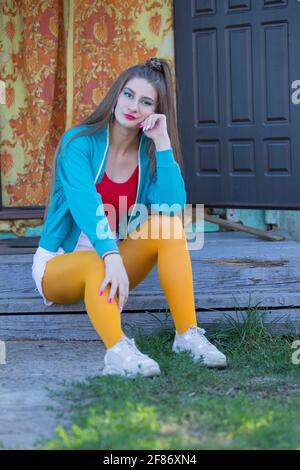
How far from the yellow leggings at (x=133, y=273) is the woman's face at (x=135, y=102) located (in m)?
0.40

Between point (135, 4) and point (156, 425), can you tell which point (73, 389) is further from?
point (135, 4)

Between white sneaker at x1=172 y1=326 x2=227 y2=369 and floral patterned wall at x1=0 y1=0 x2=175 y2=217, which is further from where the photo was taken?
floral patterned wall at x1=0 y1=0 x2=175 y2=217

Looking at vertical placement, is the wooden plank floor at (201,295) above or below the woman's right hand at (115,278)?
below

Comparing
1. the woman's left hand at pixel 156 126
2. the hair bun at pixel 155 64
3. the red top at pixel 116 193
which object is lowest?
the red top at pixel 116 193

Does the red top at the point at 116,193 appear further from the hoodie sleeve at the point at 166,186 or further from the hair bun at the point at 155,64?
the hair bun at the point at 155,64

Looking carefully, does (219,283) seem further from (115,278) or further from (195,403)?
(195,403)

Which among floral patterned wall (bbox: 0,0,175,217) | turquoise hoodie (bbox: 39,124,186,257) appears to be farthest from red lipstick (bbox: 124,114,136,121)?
floral patterned wall (bbox: 0,0,175,217)

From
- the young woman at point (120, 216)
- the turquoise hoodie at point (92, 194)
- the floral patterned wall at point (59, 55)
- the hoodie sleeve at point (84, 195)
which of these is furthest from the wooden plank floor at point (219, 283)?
the floral patterned wall at point (59, 55)

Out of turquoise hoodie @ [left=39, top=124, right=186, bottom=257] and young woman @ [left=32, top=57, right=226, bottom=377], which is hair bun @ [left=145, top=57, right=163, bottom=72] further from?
turquoise hoodie @ [left=39, top=124, right=186, bottom=257]

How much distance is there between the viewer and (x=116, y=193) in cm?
345

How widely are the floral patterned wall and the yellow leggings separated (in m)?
2.22

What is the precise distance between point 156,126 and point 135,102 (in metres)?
0.12

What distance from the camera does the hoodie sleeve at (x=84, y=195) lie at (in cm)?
318

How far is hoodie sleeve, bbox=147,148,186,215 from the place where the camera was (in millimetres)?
3350
